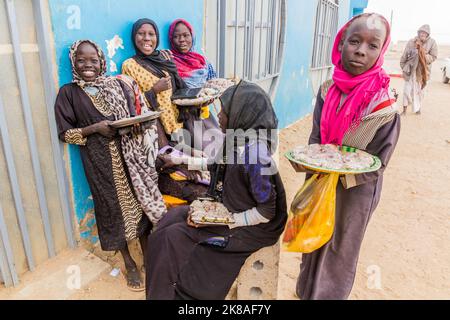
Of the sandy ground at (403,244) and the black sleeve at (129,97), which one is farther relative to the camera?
the sandy ground at (403,244)

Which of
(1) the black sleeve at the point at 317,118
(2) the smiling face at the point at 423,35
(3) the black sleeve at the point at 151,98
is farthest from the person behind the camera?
(2) the smiling face at the point at 423,35

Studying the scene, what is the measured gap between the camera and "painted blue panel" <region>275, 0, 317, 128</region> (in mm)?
6555

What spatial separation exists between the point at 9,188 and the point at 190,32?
6.93 feet

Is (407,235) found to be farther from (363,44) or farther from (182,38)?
(182,38)

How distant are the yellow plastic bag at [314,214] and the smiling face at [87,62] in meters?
1.61

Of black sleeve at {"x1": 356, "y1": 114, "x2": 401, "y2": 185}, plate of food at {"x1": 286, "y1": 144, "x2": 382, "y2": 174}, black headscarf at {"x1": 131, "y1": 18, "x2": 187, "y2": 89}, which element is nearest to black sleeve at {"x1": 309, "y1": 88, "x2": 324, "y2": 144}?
plate of food at {"x1": 286, "y1": 144, "x2": 382, "y2": 174}

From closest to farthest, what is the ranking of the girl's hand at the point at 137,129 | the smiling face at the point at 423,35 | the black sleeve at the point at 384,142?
the black sleeve at the point at 384,142 < the girl's hand at the point at 137,129 < the smiling face at the point at 423,35

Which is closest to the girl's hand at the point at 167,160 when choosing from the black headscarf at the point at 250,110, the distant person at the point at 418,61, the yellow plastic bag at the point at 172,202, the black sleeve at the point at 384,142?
the yellow plastic bag at the point at 172,202

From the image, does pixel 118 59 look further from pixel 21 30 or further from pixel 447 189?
pixel 447 189

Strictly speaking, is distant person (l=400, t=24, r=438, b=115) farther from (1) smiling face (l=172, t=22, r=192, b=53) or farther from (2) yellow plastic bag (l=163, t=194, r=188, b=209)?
(2) yellow plastic bag (l=163, t=194, r=188, b=209)

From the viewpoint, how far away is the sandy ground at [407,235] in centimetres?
279

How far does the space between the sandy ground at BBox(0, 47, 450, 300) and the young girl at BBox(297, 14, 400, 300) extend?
2.29 ft

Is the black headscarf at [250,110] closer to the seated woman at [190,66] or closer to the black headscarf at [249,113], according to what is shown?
the black headscarf at [249,113]

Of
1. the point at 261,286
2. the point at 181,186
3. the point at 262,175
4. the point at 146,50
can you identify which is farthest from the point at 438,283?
the point at 146,50
